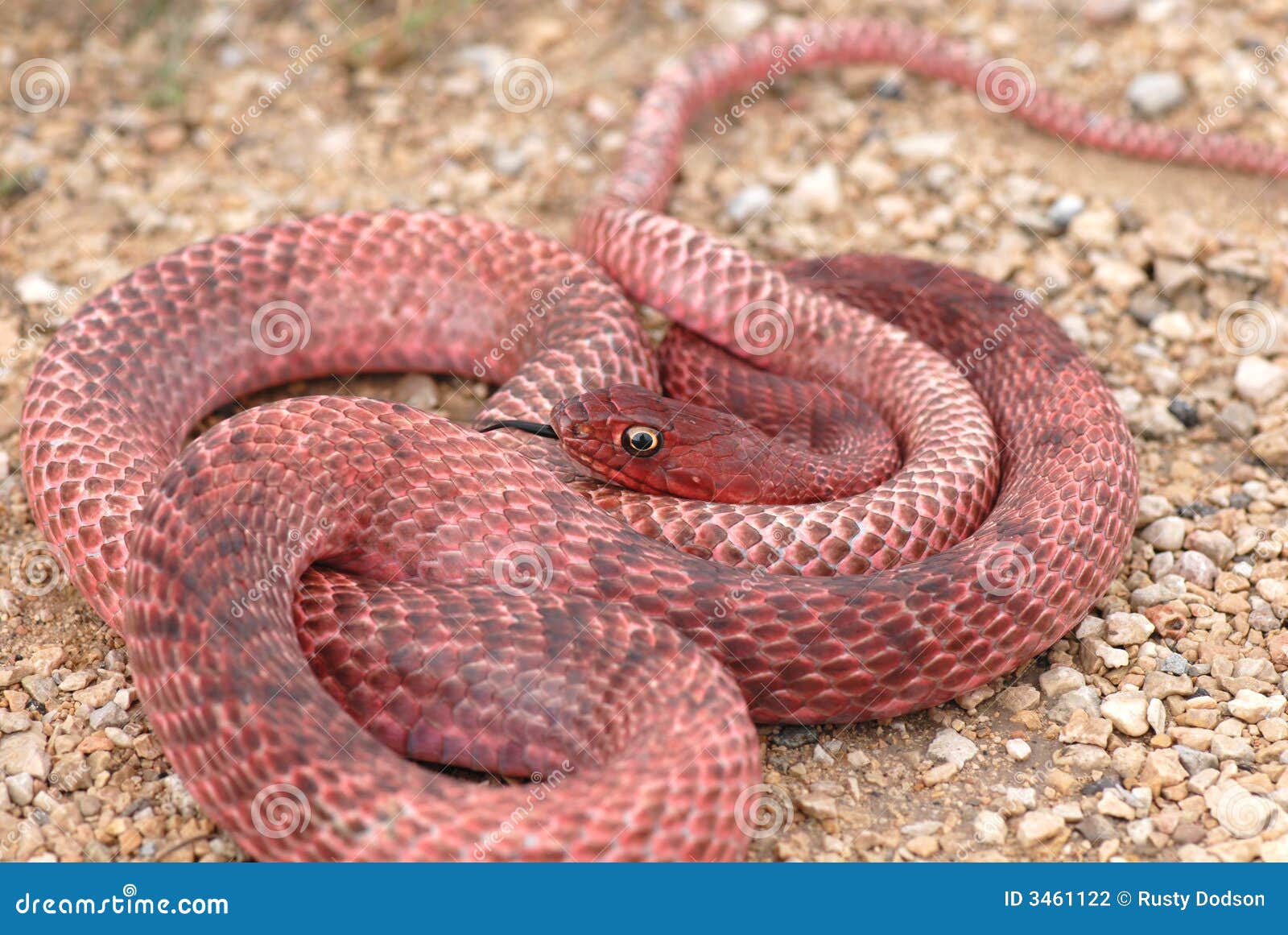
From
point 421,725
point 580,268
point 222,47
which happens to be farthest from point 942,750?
point 222,47

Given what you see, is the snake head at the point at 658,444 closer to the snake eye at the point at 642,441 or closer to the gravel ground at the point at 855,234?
the snake eye at the point at 642,441

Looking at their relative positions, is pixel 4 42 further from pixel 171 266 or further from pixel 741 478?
pixel 741 478

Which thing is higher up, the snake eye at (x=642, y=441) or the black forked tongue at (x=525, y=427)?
the snake eye at (x=642, y=441)

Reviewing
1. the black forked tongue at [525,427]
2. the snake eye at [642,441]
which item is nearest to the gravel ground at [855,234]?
the snake eye at [642,441]

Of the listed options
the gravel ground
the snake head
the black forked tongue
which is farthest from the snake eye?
the gravel ground

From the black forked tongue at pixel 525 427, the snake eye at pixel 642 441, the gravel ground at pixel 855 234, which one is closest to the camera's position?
the gravel ground at pixel 855 234

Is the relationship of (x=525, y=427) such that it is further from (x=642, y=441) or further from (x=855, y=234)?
(x=855, y=234)
